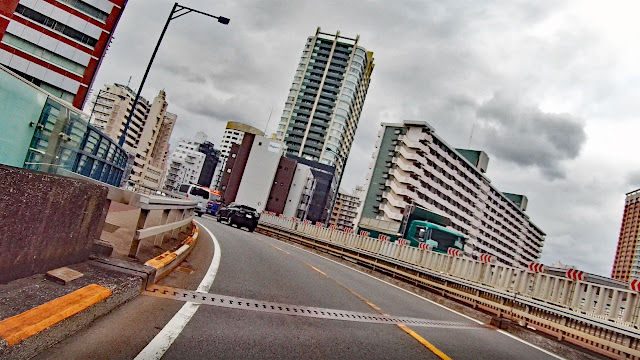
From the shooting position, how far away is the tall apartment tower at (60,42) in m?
52.6

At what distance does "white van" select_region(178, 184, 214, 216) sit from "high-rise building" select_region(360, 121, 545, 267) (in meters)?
35.5

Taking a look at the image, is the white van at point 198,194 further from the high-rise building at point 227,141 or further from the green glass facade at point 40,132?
the high-rise building at point 227,141

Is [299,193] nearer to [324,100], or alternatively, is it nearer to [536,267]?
[324,100]

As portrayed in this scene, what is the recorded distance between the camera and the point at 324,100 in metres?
131

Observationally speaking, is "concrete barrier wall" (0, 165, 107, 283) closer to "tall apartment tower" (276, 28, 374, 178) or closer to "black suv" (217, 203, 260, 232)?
"black suv" (217, 203, 260, 232)

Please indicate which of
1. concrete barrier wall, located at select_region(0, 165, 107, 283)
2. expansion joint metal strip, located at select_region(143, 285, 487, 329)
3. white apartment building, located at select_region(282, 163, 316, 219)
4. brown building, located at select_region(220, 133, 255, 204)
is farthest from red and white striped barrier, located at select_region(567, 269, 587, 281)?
white apartment building, located at select_region(282, 163, 316, 219)

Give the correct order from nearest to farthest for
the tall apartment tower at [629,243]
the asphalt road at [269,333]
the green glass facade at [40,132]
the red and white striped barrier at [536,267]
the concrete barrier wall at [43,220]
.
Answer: the concrete barrier wall at [43,220], the asphalt road at [269,333], the green glass facade at [40,132], the red and white striped barrier at [536,267], the tall apartment tower at [629,243]

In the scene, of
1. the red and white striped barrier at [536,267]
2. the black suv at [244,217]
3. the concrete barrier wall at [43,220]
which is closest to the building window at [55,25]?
the black suv at [244,217]

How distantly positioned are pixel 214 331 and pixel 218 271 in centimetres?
362

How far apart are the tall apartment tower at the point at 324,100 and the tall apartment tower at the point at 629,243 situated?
132m

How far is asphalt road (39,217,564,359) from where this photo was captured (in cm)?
320

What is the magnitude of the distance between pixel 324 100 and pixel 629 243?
15197cm

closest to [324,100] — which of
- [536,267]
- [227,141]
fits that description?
[227,141]

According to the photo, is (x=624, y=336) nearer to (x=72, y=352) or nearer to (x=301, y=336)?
(x=301, y=336)
